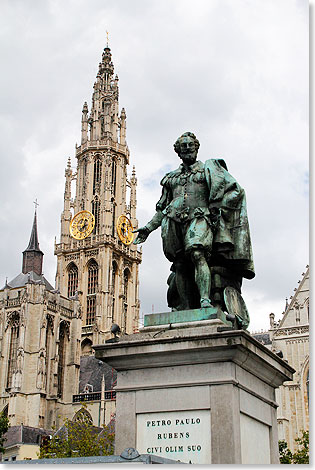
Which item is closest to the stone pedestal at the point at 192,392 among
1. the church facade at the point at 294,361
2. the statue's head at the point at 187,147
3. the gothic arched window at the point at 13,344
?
the statue's head at the point at 187,147

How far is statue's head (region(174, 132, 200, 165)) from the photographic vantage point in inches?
294

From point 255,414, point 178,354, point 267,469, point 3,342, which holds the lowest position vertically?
point 267,469

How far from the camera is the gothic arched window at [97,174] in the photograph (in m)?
86.9

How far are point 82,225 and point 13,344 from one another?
2136 centimetres

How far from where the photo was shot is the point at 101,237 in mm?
82000

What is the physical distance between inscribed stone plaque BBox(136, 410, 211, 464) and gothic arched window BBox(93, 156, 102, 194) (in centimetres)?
8097

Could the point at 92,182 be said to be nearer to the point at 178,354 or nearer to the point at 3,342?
the point at 3,342

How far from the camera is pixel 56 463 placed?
5.79 meters

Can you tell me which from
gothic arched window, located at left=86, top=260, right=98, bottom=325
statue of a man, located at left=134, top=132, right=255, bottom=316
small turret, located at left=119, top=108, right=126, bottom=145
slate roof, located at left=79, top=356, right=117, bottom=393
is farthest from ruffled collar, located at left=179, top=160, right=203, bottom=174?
small turret, located at left=119, top=108, right=126, bottom=145

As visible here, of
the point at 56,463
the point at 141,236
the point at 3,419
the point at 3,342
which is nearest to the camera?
the point at 56,463

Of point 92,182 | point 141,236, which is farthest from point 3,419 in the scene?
point 92,182

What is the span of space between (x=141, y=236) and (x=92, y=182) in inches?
3163

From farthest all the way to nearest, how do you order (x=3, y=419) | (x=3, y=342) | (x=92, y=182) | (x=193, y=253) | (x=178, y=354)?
(x=92, y=182)
(x=3, y=342)
(x=3, y=419)
(x=193, y=253)
(x=178, y=354)

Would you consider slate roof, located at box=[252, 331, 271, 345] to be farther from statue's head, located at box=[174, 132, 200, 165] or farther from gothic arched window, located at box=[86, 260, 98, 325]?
statue's head, located at box=[174, 132, 200, 165]
